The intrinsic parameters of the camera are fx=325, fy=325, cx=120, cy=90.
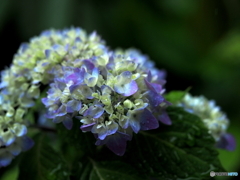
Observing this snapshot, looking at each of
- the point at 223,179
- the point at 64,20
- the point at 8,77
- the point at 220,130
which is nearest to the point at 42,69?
the point at 8,77

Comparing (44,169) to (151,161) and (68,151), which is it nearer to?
(68,151)

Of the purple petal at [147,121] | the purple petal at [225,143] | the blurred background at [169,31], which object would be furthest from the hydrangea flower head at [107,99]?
the blurred background at [169,31]

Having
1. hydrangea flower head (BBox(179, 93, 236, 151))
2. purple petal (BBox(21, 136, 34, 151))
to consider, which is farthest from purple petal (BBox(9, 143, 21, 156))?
hydrangea flower head (BBox(179, 93, 236, 151))

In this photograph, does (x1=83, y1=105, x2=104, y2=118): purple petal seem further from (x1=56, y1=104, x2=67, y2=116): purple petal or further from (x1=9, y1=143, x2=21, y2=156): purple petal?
(x1=9, y1=143, x2=21, y2=156): purple petal

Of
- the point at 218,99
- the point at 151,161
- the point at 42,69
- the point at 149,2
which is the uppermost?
the point at 149,2

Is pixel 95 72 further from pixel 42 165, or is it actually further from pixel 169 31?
pixel 169 31
